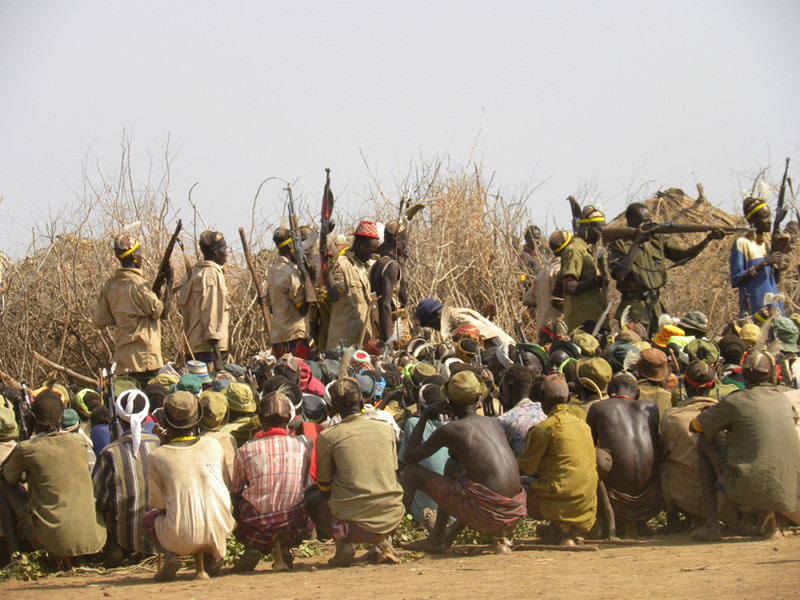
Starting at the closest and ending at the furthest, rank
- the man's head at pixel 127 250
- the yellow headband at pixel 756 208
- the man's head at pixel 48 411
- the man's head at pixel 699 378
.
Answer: the man's head at pixel 48 411
the man's head at pixel 699 378
the man's head at pixel 127 250
the yellow headband at pixel 756 208

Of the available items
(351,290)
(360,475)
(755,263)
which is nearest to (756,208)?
(755,263)

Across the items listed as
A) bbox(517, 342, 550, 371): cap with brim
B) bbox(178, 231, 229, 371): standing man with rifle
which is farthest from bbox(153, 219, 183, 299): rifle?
bbox(517, 342, 550, 371): cap with brim

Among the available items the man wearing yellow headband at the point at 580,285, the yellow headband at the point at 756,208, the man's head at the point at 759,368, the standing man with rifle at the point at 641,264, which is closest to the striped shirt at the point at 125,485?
the man's head at the point at 759,368

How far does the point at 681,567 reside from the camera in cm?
529

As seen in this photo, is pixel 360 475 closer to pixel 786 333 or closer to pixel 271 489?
pixel 271 489

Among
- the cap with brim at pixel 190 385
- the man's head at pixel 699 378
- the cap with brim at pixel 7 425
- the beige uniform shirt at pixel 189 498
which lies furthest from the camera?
the cap with brim at pixel 190 385

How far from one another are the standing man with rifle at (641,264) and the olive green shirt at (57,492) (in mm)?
5604

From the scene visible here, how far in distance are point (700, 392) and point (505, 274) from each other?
6424 millimetres

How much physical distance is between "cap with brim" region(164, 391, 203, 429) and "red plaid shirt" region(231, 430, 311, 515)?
332 mm

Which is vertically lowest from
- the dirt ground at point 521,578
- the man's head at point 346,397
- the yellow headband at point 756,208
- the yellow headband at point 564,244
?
the dirt ground at point 521,578

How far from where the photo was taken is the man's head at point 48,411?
5.98m

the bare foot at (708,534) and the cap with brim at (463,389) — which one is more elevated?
the cap with brim at (463,389)

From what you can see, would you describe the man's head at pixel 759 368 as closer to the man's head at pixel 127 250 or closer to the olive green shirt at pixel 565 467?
the olive green shirt at pixel 565 467

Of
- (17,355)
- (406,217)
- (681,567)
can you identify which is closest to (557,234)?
(406,217)
